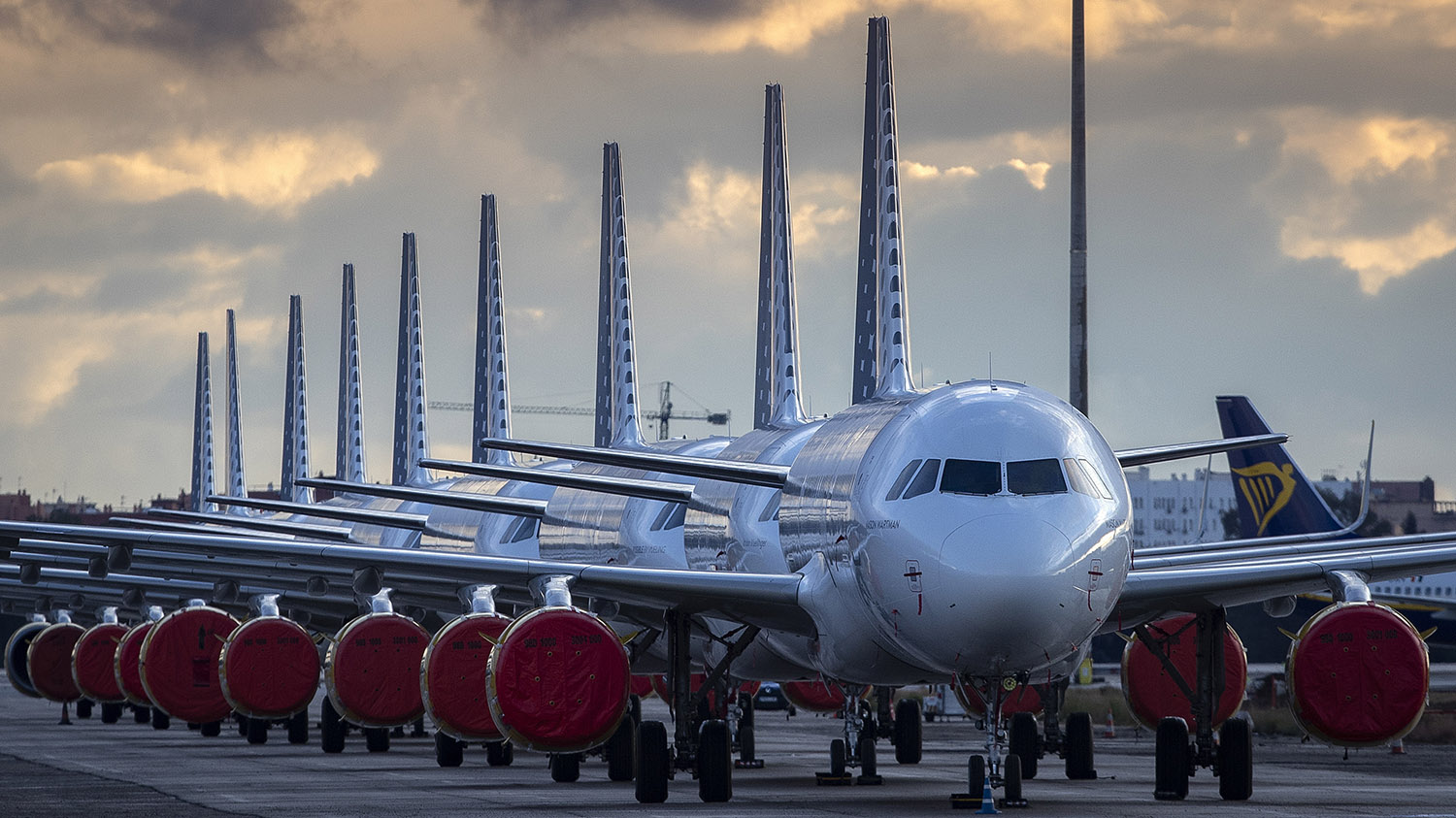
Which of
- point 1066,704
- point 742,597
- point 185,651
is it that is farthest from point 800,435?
point 1066,704

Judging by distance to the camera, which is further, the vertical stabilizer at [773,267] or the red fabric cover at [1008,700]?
the vertical stabilizer at [773,267]

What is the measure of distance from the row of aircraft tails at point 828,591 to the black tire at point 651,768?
0.03 m

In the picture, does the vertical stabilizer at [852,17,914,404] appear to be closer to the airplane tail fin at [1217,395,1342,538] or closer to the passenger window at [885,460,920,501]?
the passenger window at [885,460,920,501]

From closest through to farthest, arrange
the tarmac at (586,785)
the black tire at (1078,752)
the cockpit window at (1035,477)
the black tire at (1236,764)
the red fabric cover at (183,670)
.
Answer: the cockpit window at (1035,477) < the tarmac at (586,785) < the black tire at (1236,764) < the black tire at (1078,752) < the red fabric cover at (183,670)

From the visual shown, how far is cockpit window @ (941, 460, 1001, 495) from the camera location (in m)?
19.2

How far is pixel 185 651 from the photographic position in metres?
40.9

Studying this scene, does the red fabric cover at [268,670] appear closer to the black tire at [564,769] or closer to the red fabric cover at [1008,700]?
→ the black tire at [564,769]

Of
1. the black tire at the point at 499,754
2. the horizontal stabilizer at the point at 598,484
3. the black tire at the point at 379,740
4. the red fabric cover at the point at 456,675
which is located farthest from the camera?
the black tire at the point at 379,740

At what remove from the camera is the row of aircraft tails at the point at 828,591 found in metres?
19.2

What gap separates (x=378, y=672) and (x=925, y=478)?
14.5 metres

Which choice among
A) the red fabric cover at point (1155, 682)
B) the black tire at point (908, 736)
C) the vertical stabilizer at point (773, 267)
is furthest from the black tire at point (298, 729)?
the red fabric cover at point (1155, 682)

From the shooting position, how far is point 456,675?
24516 millimetres

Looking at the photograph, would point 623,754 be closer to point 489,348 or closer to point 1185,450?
point 1185,450

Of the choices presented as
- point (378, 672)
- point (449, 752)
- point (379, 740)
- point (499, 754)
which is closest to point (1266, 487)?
point (379, 740)
